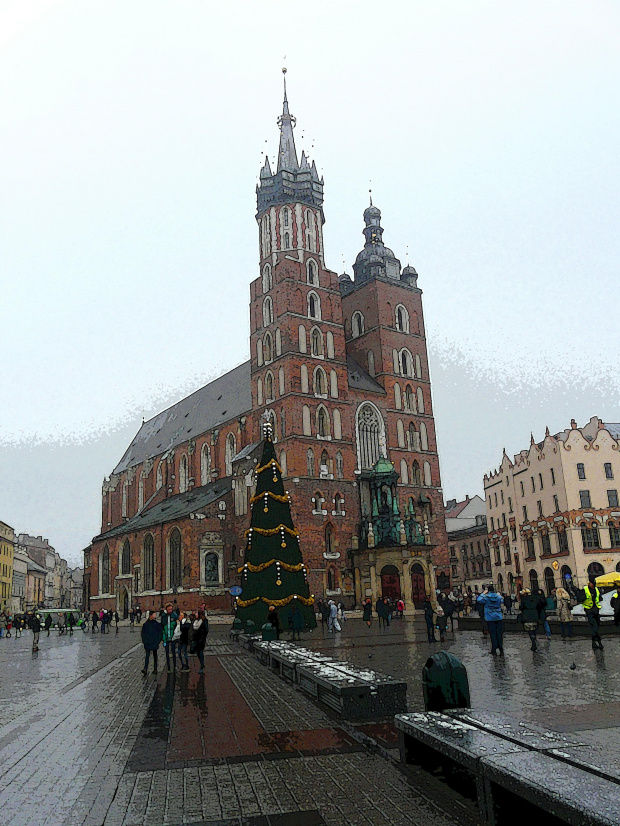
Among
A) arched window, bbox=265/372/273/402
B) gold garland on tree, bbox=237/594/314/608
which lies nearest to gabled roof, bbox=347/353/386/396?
arched window, bbox=265/372/273/402

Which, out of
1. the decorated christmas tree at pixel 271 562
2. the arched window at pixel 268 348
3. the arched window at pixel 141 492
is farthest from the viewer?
the arched window at pixel 141 492

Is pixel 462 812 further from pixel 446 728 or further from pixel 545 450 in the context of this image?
pixel 545 450

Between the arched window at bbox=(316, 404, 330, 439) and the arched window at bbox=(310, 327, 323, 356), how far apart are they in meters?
4.22

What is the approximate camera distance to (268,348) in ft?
168

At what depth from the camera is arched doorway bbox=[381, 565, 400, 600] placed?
45.2 metres

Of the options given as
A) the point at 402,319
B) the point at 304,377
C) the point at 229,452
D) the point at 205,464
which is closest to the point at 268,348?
the point at 304,377

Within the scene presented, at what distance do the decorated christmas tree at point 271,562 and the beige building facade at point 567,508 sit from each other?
25.5 metres

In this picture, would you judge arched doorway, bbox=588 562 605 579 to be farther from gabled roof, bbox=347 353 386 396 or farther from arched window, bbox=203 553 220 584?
arched window, bbox=203 553 220 584

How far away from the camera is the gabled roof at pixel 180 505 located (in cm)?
5041

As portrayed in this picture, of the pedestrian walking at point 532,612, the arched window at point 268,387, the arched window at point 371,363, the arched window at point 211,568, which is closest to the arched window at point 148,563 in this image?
the arched window at point 211,568

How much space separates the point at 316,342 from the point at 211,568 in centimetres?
1767

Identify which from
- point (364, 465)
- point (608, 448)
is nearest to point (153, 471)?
point (364, 465)

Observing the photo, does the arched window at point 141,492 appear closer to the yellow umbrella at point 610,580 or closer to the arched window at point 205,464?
the arched window at point 205,464

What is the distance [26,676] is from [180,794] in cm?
1332
